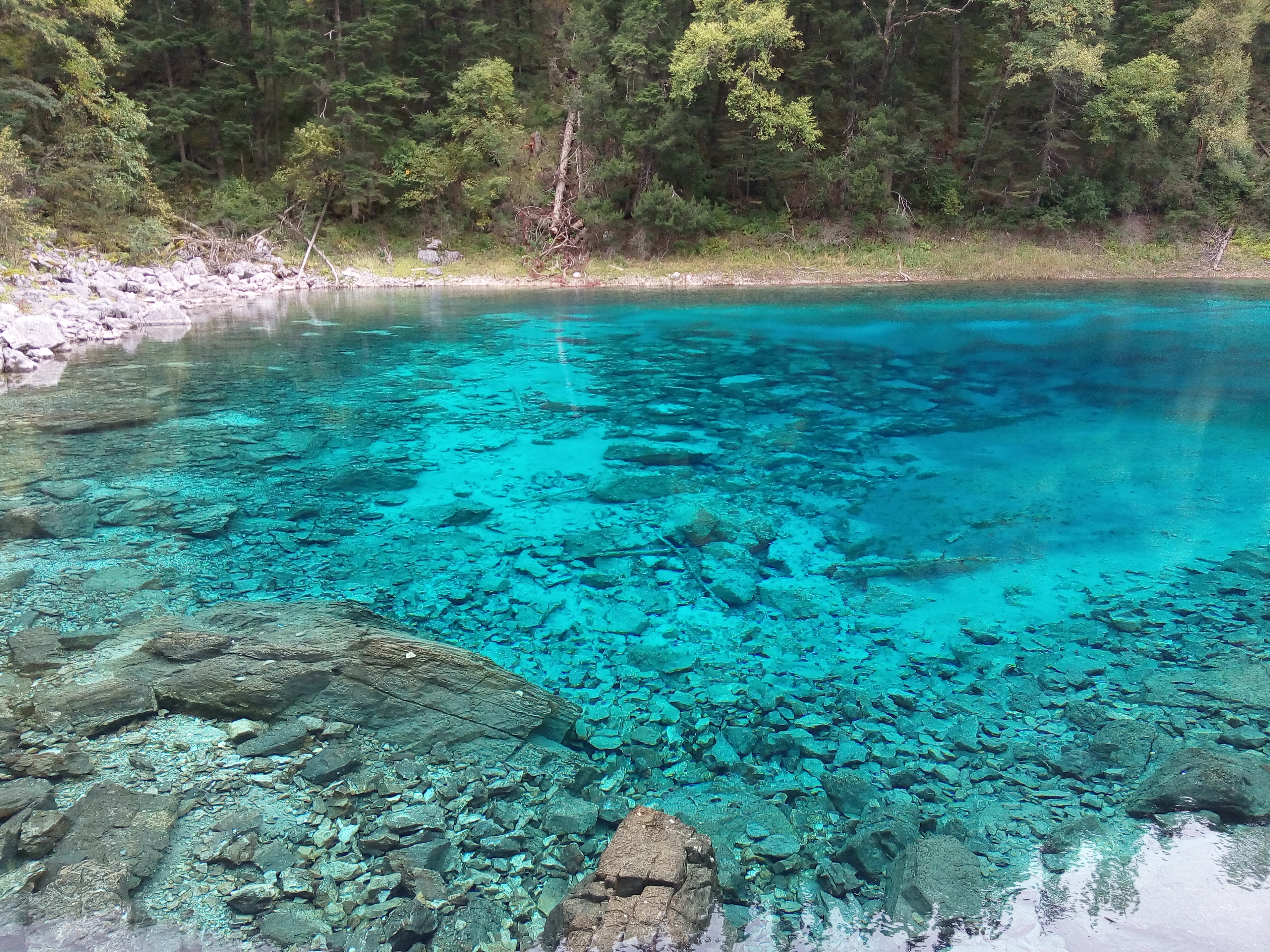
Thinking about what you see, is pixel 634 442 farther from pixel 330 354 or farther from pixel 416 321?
pixel 416 321

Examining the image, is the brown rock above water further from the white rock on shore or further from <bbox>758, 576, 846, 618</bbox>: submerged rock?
the white rock on shore

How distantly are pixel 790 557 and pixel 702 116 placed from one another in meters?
24.7

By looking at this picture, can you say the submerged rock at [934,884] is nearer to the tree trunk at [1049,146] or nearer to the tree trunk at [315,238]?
the tree trunk at [315,238]

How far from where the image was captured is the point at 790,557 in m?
5.66

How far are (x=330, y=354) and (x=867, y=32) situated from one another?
23.5 metres

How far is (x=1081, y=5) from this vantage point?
2314 cm

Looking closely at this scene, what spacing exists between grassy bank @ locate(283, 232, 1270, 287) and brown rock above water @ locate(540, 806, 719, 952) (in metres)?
24.0

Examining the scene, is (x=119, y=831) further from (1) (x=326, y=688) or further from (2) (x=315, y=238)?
(2) (x=315, y=238)

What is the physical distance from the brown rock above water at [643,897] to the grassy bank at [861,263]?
946 inches

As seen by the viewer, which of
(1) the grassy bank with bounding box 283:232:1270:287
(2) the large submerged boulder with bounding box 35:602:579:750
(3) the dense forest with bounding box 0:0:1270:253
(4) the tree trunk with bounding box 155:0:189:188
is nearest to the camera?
(2) the large submerged boulder with bounding box 35:602:579:750

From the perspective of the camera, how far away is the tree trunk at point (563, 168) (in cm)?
2816

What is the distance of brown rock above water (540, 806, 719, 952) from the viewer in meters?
2.46

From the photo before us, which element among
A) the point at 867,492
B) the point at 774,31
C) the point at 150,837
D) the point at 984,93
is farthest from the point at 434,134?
the point at 150,837

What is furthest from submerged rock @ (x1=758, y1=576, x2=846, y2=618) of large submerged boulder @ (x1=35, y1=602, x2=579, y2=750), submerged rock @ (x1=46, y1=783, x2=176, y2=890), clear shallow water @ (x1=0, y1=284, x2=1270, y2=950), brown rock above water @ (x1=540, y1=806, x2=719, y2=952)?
submerged rock @ (x1=46, y1=783, x2=176, y2=890)
